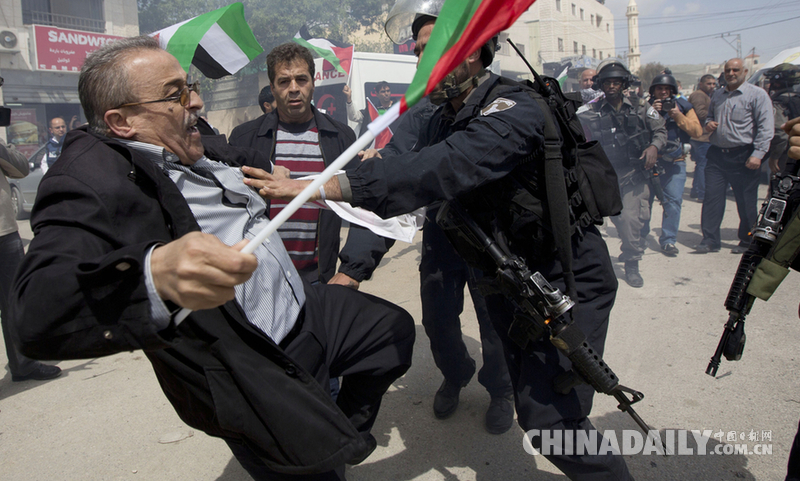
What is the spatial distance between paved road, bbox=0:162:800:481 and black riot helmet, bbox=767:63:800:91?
12.1 feet

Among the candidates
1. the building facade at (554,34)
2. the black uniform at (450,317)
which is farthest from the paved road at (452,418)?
the building facade at (554,34)

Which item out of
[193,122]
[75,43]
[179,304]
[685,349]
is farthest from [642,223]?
[75,43]

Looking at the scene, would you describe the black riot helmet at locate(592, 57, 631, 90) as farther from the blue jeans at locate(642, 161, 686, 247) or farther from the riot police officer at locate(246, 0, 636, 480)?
the riot police officer at locate(246, 0, 636, 480)

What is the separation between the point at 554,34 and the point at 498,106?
143ft

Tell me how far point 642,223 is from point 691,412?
352 cm

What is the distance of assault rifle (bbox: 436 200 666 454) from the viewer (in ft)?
6.17

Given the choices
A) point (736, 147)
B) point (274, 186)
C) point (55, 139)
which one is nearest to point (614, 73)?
point (736, 147)

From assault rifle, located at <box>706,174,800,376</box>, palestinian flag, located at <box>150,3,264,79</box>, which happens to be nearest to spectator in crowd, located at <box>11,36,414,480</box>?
assault rifle, located at <box>706,174,800,376</box>

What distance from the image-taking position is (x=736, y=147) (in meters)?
6.42

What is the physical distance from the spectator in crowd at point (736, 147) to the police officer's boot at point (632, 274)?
163cm

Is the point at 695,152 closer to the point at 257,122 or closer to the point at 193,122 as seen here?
the point at 257,122

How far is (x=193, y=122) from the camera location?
1.78 m

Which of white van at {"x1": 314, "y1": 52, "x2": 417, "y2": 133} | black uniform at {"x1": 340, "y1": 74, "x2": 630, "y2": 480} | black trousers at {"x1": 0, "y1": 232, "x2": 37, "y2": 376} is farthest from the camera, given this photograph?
white van at {"x1": 314, "y1": 52, "x2": 417, "y2": 133}

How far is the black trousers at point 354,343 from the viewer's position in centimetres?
185
